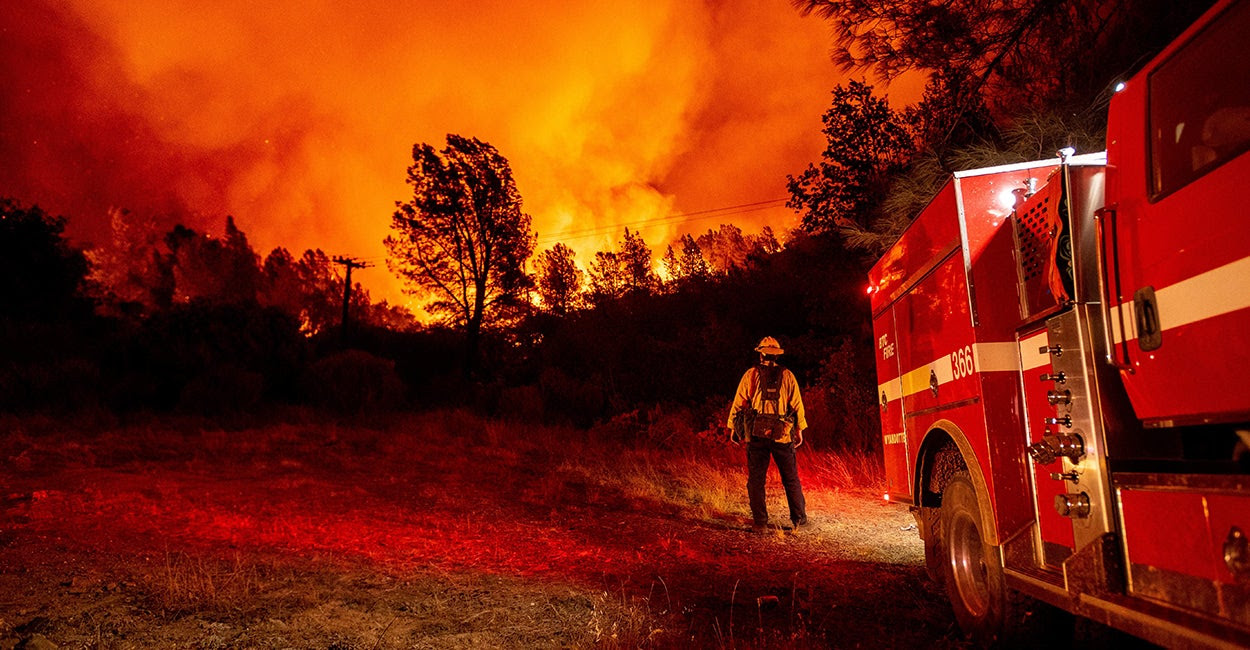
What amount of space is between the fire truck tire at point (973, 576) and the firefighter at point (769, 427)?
9.18ft

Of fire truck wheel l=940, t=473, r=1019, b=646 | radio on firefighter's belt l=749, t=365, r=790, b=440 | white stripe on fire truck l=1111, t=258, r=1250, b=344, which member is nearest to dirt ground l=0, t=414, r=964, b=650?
fire truck wheel l=940, t=473, r=1019, b=646

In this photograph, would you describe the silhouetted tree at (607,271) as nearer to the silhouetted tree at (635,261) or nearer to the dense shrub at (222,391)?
the silhouetted tree at (635,261)

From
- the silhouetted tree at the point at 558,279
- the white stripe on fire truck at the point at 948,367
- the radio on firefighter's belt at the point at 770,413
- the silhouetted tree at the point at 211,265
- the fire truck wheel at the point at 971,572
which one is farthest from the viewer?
the silhouetted tree at the point at 211,265

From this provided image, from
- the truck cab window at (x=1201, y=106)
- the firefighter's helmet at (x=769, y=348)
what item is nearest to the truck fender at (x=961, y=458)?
the truck cab window at (x=1201, y=106)

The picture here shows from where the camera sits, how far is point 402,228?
1277 inches

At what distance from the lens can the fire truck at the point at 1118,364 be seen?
2100 millimetres

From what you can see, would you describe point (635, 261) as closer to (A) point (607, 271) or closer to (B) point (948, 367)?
(A) point (607, 271)

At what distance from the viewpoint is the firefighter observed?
7180 mm

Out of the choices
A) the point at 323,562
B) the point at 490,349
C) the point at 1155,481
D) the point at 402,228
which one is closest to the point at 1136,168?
the point at 1155,481

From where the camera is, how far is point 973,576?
13.1 feet

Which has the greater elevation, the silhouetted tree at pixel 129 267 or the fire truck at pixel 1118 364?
the silhouetted tree at pixel 129 267

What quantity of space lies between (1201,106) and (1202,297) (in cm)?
64

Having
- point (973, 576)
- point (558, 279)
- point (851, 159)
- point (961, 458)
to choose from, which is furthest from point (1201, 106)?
point (558, 279)

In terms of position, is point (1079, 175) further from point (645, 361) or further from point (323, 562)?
point (645, 361)
